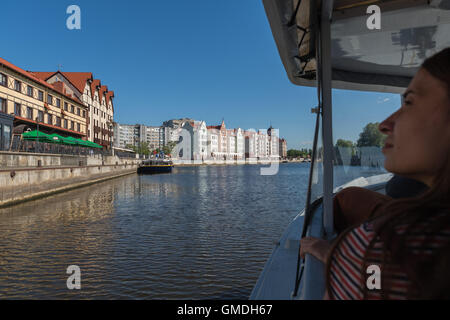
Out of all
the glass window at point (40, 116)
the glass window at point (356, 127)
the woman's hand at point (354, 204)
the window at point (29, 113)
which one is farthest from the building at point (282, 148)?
the woman's hand at point (354, 204)

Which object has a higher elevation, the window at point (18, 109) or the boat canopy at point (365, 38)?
the window at point (18, 109)

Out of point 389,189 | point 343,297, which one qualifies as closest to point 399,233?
point 343,297

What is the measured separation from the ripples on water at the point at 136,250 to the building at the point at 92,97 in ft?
116

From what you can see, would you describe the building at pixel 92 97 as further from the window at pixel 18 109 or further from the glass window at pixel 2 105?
the glass window at pixel 2 105

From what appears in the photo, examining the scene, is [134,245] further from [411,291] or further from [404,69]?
[411,291]

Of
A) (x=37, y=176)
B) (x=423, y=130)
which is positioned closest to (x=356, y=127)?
(x=423, y=130)

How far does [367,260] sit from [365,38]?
282cm

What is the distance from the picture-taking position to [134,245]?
28.0 feet

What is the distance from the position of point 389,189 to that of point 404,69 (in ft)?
5.47

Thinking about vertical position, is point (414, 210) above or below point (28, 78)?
below

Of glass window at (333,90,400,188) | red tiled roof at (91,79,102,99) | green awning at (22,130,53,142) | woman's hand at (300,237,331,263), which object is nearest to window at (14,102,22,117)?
green awning at (22,130,53,142)

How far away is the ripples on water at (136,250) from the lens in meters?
5.74

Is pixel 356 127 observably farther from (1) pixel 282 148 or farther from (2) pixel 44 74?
(1) pixel 282 148

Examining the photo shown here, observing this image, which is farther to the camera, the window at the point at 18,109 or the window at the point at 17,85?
the window at the point at 18,109
